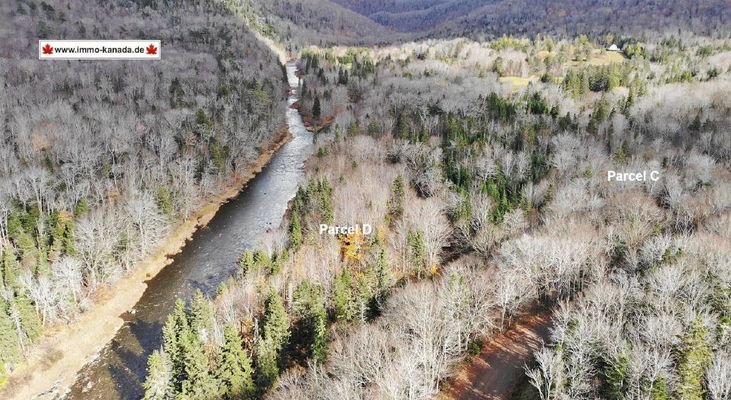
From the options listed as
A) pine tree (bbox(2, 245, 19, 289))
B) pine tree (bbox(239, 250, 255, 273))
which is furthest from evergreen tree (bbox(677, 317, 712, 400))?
pine tree (bbox(2, 245, 19, 289))

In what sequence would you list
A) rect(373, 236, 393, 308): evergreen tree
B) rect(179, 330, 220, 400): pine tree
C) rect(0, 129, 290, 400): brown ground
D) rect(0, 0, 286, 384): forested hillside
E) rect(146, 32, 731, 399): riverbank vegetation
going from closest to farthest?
1. rect(146, 32, 731, 399): riverbank vegetation
2. rect(179, 330, 220, 400): pine tree
3. rect(0, 129, 290, 400): brown ground
4. rect(373, 236, 393, 308): evergreen tree
5. rect(0, 0, 286, 384): forested hillside

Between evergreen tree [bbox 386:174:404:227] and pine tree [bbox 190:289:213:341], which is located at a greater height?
evergreen tree [bbox 386:174:404:227]

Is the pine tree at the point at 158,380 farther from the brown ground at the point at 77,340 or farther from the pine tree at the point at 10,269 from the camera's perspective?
the pine tree at the point at 10,269

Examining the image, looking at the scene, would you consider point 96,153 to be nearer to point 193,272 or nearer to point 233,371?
point 193,272

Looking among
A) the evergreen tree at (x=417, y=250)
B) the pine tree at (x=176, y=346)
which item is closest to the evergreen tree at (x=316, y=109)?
the evergreen tree at (x=417, y=250)

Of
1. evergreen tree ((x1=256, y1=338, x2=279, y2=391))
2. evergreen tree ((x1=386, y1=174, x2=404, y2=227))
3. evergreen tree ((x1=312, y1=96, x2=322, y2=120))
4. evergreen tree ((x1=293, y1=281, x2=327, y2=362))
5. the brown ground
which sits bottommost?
the brown ground

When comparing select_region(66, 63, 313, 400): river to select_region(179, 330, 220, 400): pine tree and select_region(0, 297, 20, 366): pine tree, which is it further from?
select_region(179, 330, 220, 400): pine tree

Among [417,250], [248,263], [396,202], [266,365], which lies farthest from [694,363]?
[396,202]
